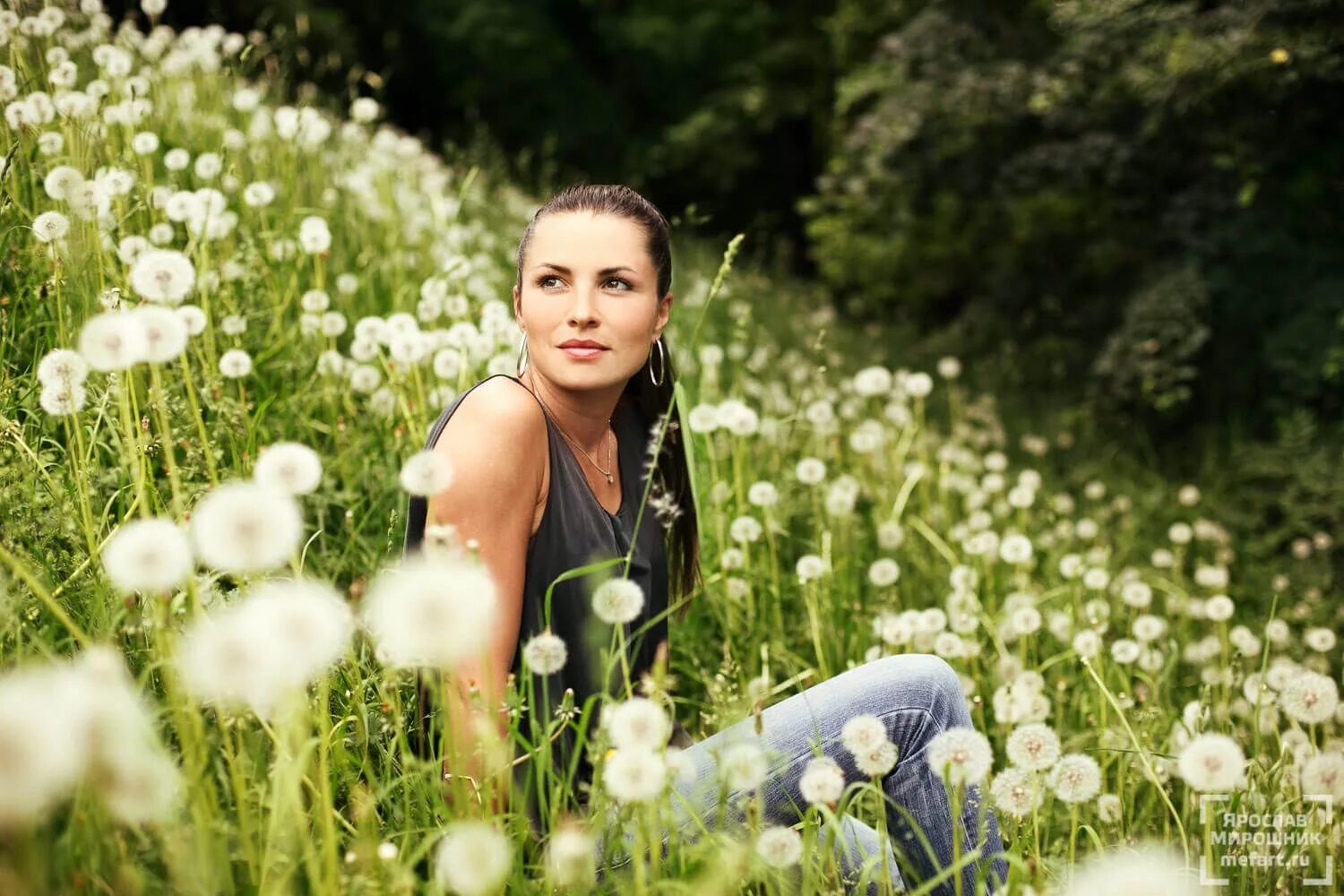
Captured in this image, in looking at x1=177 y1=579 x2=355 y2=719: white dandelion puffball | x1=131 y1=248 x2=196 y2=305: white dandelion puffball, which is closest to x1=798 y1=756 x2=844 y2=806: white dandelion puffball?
x1=177 y1=579 x2=355 y2=719: white dandelion puffball

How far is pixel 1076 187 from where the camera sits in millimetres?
6570

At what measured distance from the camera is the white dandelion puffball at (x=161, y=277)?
1339 mm

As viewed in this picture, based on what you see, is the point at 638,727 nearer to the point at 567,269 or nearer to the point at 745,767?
the point at 745,767

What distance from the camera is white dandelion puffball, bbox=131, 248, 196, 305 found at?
134 cm

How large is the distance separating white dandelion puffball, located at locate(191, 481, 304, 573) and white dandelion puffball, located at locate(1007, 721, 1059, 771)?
110 cm

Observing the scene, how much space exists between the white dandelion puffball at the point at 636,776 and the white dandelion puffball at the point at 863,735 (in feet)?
1.40

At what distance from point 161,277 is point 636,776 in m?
0.94

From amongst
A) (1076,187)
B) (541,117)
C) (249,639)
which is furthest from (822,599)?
(541,117)

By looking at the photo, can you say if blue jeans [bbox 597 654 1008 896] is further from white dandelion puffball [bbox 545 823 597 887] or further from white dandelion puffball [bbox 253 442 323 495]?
white dandelion puffball [bbox 253 442 323 495]

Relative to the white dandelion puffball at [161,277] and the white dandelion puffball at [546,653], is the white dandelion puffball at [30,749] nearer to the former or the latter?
the white dandelion puffball at [546,653]

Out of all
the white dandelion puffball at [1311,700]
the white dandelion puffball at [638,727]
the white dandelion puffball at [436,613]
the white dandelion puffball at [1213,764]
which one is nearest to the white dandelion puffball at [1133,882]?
the white dandelion puffball at [1213,764]

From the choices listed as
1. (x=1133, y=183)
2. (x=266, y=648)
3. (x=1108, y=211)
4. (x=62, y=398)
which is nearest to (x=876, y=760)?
(x=266, y=648)

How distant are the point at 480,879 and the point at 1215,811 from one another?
1.69 metres

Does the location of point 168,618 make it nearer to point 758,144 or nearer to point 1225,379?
point 1225,379
